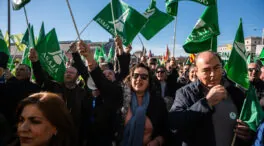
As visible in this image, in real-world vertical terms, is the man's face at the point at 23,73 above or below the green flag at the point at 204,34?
below

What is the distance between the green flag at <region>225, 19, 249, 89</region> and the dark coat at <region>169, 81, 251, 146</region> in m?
0.39

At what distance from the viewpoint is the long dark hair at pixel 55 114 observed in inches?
64.3

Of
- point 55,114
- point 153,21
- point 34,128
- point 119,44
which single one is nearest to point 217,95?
point 55,114

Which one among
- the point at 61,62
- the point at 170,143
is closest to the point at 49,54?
the point at 61,62

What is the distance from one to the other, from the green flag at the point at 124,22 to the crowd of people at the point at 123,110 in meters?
0.79

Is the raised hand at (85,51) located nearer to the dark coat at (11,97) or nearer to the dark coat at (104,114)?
the dark coat at (104,114)

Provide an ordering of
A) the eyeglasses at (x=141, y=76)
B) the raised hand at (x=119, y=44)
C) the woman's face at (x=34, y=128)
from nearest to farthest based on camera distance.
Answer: the woman's face at (x=34, y=128), the eyeglasses at (x=141, y=76), the raised hand at (x=119, y=44)

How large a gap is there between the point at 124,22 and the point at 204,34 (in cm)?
176

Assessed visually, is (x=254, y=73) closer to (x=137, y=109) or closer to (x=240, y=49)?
(x=240, y=49)

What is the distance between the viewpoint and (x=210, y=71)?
1.99 meters

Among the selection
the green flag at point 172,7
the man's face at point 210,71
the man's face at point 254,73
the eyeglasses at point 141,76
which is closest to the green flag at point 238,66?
the man's face at point 210,71

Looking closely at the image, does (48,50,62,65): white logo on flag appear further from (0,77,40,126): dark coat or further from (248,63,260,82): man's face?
(248,63,260,82): man's face

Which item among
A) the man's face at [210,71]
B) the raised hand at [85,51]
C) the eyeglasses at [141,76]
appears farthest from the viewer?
the eyeglasses at [141,76]

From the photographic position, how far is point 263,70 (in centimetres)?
434
